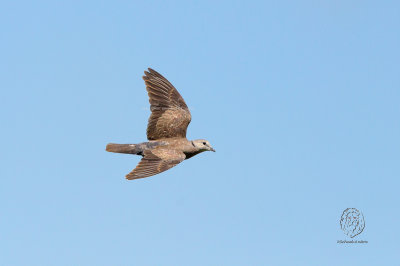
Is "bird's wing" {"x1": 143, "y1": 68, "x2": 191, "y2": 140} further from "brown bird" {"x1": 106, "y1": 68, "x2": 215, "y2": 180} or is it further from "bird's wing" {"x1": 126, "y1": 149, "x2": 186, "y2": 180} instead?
"bird's wing" {"x1": 126, "y1": 149, "x2": 186, "y2": 180}

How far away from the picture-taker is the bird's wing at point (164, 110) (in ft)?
83.3

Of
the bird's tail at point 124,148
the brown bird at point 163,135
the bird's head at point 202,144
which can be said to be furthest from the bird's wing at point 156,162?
the bird's head at point 202,144

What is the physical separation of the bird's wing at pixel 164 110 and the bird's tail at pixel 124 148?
940 millimetres

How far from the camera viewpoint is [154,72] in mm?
26891

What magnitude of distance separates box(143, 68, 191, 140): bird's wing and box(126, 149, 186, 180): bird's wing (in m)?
1.44

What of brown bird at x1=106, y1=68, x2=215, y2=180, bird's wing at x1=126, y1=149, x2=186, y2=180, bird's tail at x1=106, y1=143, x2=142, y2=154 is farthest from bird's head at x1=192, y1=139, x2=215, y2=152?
bird's tail at x1=106, y1=143, x2=142, y2=154

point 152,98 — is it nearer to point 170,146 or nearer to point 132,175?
point 170,146

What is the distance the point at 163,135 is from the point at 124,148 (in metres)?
1.48

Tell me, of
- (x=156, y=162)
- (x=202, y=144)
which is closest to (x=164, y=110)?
(x=202, y=144)

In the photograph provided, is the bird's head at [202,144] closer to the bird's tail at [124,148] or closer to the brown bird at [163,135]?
the brown bird at [163,135]

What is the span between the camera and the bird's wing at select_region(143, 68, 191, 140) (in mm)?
25391

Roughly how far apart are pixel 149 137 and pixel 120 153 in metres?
1.23

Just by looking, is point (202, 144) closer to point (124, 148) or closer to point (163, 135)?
point (163, 135)

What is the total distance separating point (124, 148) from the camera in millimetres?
24688
